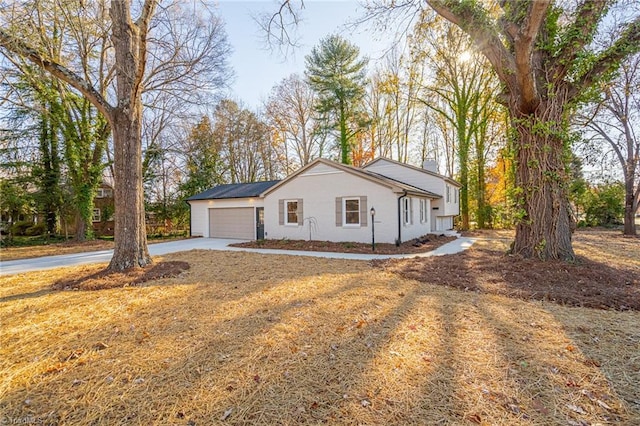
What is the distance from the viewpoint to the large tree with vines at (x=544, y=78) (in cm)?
627

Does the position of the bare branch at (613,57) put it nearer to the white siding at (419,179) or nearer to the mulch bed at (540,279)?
the mulch bed at (540,279)

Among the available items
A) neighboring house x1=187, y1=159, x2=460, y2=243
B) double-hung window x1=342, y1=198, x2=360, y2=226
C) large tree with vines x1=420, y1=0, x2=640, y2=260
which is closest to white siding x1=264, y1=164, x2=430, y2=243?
neighboring house x1=187, y1=159, x2=460, y2=243

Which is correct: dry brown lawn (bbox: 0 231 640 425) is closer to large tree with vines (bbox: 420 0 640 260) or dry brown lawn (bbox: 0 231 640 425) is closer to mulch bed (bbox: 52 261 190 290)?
mulch bed (bbox: 52 261 190 290)

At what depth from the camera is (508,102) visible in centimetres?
755

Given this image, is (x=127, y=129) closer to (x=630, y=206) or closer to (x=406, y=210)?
(x=406, y=210)

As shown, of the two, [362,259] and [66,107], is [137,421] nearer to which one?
[362,259]

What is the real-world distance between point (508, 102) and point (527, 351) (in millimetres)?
6800

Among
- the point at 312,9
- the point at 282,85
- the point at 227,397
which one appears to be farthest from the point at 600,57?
the point at 282,85

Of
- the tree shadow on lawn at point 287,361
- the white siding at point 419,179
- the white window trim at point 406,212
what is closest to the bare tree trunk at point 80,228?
the tree shadow on lawn at point 287,361

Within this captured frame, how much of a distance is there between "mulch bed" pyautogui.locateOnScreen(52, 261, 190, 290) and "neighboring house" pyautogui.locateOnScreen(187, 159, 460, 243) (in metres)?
6.92

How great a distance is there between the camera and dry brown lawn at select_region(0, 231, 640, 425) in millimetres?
2176

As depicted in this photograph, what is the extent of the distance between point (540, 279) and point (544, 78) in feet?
15.8

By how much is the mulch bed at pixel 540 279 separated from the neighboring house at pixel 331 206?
4.18 meters

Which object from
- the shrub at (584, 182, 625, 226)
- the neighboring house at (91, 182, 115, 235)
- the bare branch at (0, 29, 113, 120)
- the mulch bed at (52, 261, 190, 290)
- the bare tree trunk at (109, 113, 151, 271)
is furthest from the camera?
the neighboring house at (91, 182, 115, 235)
